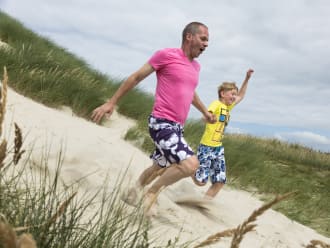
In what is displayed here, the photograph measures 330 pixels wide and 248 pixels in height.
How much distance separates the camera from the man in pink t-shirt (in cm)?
368

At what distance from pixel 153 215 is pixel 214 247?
1.83 ft

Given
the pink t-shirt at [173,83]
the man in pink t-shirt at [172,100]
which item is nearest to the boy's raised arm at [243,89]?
the man in pink t-shirt at [172,100]

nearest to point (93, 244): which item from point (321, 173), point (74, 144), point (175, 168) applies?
point (175, 168)

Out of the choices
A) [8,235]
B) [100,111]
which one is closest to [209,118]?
[100,111]

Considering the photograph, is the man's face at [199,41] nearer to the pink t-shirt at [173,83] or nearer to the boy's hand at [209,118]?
the pink t-shirt at [173,83]

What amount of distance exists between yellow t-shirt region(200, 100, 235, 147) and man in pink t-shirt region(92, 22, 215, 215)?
3.58 ft

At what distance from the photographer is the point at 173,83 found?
3.91 metres

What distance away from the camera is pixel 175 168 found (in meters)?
3.71

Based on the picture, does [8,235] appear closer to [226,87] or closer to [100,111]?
[100,111]

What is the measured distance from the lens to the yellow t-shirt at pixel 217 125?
510cm

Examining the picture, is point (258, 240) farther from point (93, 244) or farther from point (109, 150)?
point (93, 244)

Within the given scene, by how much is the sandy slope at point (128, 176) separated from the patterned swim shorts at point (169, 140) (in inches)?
14.8

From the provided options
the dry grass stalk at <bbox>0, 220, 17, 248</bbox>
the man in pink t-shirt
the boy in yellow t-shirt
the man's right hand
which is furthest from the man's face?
the dry grass stalk at <bbox>0, 220, 17, 248</bbox>

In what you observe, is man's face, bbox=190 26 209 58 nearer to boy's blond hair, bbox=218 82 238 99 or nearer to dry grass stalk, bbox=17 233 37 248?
boy's blond hair, bbox=218 82 238 99
